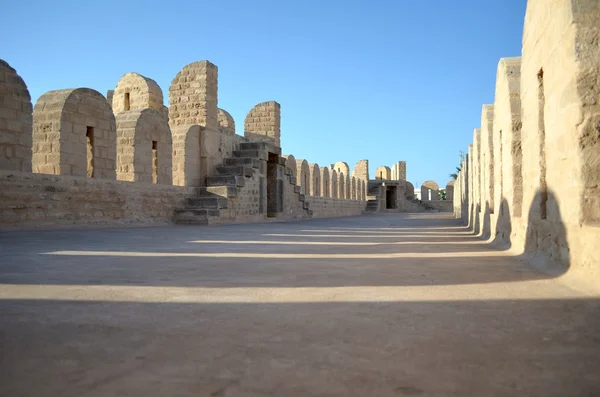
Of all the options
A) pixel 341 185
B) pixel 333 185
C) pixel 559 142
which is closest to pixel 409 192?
pixel 341 185

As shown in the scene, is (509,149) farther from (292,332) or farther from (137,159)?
(137,159)

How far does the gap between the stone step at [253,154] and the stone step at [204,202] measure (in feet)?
10.2

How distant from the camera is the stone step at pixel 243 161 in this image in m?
14.9

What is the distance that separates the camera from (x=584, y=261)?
324cm

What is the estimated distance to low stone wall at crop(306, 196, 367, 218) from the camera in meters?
20.9

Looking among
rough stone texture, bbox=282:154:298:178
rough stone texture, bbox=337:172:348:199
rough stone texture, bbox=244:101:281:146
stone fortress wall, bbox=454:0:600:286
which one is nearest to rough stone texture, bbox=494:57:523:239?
stone fortress wall, bbox=454:0:600:286

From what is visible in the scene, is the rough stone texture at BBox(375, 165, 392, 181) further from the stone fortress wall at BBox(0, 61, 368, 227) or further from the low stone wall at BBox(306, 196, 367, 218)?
the stone fortress wall at BBox(0, 61, 368, 227)

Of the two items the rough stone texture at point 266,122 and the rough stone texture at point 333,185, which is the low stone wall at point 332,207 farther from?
the rough stone texture at point 266,122

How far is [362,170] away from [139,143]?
25016 millimetres

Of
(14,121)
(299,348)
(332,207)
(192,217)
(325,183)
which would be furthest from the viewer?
(325,183)

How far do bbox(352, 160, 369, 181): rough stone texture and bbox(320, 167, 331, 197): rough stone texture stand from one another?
9708 mm

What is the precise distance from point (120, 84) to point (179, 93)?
259 cm

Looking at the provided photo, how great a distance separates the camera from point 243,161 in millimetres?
14914

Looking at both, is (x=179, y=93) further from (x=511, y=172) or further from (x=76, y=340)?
(x=76, y=340)
